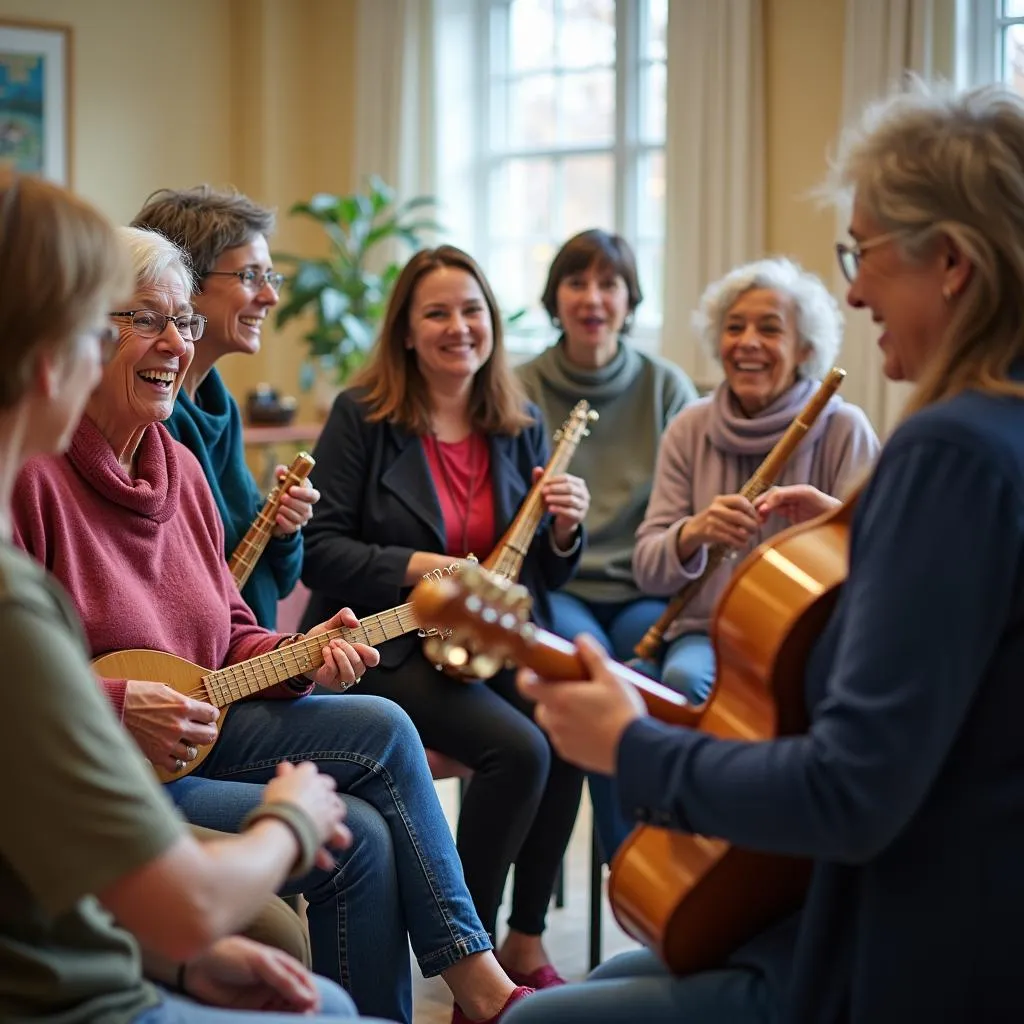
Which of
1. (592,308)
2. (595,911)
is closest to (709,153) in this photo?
(592,308)

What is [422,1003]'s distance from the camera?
249cm

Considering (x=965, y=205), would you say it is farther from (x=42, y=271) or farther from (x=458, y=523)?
(x=458, y=523)

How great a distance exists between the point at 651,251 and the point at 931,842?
15.7 ft

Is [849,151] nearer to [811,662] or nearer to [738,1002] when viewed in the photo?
[811,662]

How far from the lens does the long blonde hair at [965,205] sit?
1.18 m

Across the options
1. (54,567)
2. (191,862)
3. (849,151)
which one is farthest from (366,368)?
(191,862)

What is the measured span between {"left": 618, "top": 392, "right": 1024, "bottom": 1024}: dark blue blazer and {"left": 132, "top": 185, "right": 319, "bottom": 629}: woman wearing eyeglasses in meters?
1.35

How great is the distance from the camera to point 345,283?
572 centimetres

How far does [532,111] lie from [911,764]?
18.1 ft

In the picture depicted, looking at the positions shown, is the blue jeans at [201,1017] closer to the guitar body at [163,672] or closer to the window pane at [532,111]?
the guitar body at [163,672]

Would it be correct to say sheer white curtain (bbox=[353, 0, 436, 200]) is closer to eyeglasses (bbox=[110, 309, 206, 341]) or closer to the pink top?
the pink top

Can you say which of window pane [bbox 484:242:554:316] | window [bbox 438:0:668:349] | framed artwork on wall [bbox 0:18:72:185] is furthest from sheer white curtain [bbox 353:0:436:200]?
framed artwork on wall [bbox 0:18:72:185]

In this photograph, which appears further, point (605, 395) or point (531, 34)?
point (531, 34)

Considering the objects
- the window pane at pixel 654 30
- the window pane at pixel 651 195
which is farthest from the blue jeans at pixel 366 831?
the window pane at pixel 654 30
